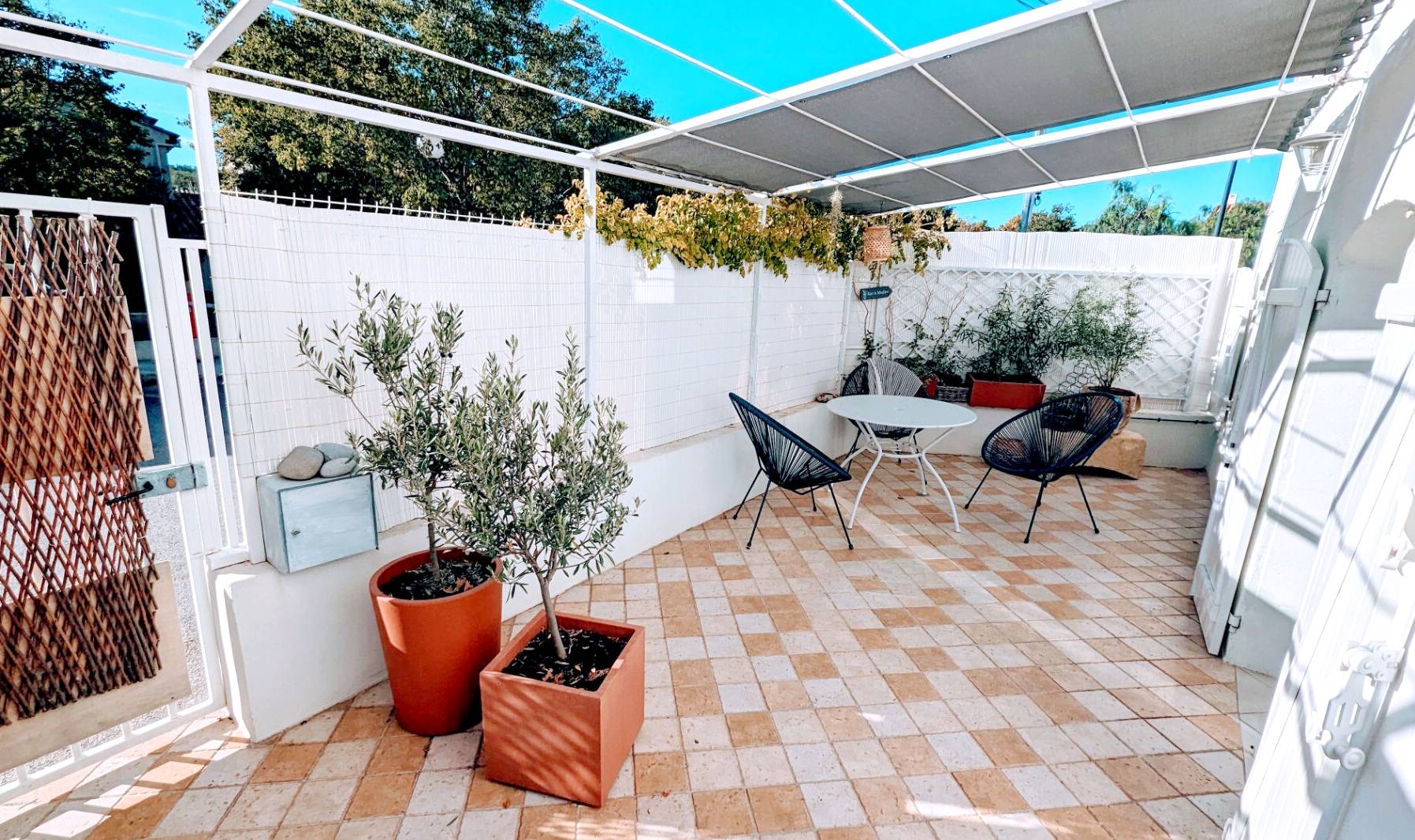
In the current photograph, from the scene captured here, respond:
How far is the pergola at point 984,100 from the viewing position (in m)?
2.21

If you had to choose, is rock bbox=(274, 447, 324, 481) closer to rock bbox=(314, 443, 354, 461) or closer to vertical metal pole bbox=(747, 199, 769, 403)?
rock bbox=(314, 443, 354, 461)

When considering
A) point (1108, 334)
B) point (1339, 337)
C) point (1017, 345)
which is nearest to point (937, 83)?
point (1339, 337)

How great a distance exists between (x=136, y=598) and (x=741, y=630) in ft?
7.91

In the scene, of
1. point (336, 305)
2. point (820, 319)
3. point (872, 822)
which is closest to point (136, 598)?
point (336, 305)

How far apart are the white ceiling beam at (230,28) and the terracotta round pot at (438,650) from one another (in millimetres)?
1745

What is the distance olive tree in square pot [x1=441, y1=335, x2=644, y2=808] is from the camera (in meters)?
1.94

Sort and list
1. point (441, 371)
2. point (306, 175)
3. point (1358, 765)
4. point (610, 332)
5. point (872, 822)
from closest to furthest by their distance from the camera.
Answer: point (1358, 765) < point (872, 822) < point (441, 371) < point (610, 332) < point (306, 175)

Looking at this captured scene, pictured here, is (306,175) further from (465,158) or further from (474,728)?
(474,728)

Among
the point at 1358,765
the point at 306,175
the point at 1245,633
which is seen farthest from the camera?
the point at 306,175

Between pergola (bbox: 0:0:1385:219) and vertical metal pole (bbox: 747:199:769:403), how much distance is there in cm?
61

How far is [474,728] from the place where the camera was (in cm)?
233

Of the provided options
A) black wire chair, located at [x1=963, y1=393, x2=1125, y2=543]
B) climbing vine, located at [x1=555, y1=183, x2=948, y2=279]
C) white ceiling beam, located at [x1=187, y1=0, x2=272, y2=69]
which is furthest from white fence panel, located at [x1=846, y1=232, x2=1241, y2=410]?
Result: white ceiling beam, located at [x1=187, y1=0, x2=272, y2=69]

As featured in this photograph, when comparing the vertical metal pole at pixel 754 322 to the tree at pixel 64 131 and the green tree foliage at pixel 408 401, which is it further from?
the tree at pixel 64 131

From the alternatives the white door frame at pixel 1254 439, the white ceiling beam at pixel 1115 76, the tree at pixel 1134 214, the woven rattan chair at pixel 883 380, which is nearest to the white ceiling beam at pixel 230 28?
the white ceiling beam at pixel 1115 76
